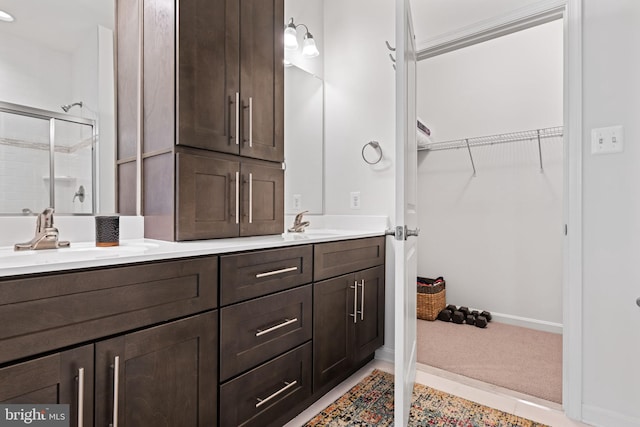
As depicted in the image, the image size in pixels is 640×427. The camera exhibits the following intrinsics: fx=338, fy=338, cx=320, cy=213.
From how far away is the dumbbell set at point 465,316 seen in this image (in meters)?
3.00

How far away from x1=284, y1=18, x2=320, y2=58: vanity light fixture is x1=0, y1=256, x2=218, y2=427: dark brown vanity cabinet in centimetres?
170

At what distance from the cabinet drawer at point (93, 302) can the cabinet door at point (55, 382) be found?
0.03 metres

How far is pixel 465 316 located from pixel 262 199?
2347mm

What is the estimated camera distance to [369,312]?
2133 millimetres

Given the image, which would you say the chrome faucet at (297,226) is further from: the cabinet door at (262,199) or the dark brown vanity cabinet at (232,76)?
the dark brown vanity cabinet at (232,76)

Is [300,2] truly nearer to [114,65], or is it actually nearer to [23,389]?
[114,65]

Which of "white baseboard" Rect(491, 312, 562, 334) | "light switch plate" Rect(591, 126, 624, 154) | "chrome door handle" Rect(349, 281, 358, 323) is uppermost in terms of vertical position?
"light switch plate" Rect(591, 126, 624, 154)

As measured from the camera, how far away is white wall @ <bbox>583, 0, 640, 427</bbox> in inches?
59.9

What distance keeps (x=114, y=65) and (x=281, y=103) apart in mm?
805

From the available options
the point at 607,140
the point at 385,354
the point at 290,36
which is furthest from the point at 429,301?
the point at 290,36

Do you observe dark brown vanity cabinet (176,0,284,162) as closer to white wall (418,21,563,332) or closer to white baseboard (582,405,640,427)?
white baseboard (582,405,640,427)

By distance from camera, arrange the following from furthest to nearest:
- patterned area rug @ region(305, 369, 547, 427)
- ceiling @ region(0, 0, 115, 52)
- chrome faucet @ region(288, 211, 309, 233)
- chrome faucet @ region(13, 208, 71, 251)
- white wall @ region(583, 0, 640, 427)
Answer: chrome faucet @ region(288, 211, 309, 233)
patterned area rug @ region(305, 369, 547, 427)
white wall @ region(583, 0, 640, 427)
ceiling @ region(0, 0, 115, 52)
chrome faucet @ region(13, 208, 71, 251)

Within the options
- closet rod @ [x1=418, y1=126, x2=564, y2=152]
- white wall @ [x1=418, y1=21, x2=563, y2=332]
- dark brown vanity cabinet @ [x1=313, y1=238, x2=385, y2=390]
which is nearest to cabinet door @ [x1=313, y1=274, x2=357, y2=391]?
dark brown vanity cabinet @ [x1=313, y1=238, x2=385, y2=390]

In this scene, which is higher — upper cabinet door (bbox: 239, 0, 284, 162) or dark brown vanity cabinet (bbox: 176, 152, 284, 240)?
upper cabinet door (bbox: 239, 0, 284, 162)
